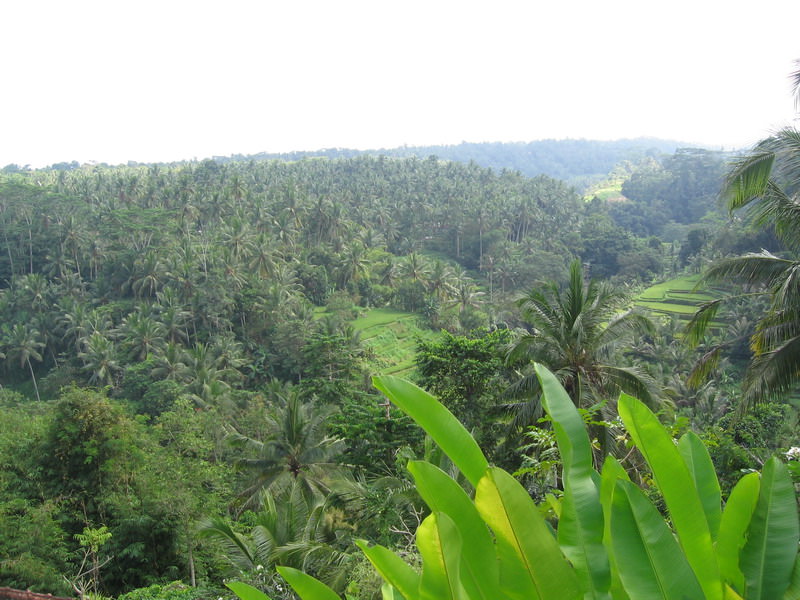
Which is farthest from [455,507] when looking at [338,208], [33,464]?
[338,208]

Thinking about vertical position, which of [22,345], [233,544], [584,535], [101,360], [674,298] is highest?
[584,535]

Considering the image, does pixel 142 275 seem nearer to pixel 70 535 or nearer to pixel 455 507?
pixel 70 535

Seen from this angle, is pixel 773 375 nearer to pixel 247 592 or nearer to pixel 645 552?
pixel 645 552

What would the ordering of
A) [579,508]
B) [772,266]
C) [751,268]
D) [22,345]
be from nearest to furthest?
[579,508], [772,266], [751,268], [22,345]

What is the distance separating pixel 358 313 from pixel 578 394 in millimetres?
34042

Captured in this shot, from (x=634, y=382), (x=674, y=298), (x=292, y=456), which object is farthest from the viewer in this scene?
(x=674, y=298)

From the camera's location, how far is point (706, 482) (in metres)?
1.91

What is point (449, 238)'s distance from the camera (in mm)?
63906

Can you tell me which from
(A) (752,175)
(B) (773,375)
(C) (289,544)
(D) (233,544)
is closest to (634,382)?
(B) (773,375)

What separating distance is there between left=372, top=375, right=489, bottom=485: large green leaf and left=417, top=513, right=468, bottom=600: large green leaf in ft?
0.88

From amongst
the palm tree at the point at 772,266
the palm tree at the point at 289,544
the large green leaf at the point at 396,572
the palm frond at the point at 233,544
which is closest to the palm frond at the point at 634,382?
the palm tree at the point at 772,266

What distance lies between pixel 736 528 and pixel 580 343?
858 cm

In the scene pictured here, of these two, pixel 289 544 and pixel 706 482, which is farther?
pixel 289 544

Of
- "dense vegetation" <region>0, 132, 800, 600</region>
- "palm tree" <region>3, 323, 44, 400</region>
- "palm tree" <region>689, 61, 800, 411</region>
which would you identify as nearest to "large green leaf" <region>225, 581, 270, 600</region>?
"dense vegetation" <region>0, 132, 800, 600</region>
